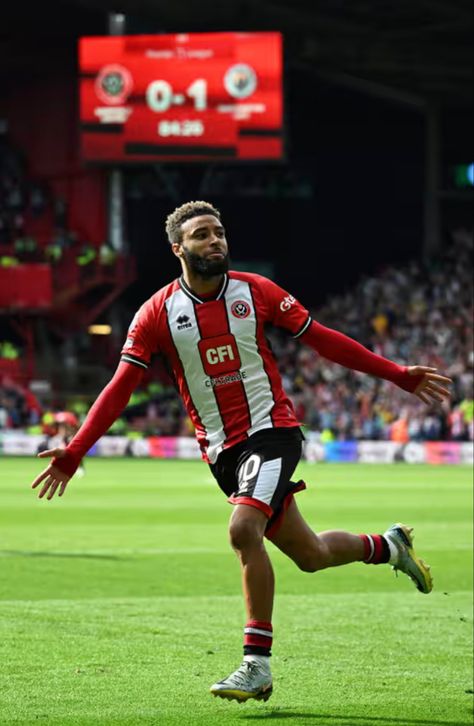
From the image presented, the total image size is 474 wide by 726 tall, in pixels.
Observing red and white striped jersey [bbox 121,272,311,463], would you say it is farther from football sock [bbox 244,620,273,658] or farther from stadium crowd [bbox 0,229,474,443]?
stadium crowd [bbox 0,229,474,443]

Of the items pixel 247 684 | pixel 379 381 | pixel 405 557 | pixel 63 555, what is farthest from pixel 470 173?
pixel 247 684

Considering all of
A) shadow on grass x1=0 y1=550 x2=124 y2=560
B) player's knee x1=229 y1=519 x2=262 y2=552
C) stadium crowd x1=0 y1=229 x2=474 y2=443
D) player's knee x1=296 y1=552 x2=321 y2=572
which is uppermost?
player's knee x1=229 y1=519 x2=262 y2=552

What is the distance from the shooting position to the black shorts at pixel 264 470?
8.02m

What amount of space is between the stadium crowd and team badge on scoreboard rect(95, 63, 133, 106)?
10363 mm

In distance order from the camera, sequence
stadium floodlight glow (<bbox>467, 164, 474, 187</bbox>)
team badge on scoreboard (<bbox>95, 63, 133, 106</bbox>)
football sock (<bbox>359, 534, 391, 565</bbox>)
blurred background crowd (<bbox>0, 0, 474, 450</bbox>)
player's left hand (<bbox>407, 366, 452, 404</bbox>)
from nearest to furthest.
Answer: player's left hand (<bbox>407, 366, 452, 404</bbox>), football sock (<bbox>359, 534, 391, 565</bbox>), team badge on scoreboard (<bbox>95, 63, 133, 106</bbox>), blurred background crowd (<bbox>0, 0, 474, 450</bbox>), stadium floodlight glow (<bbox>467, 164, 474, 187</bbox>)

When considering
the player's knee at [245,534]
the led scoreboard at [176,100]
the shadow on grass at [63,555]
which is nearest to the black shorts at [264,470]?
the player's knee at [245,534]

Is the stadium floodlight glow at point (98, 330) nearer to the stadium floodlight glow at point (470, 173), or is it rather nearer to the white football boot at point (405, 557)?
the stadium floodlight glow at point (470, 173)

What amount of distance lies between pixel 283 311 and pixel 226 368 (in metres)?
0.48

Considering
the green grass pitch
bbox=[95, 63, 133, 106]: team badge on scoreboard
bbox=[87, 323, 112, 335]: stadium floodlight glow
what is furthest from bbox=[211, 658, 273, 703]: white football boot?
bbox=[87, 323, 112, 335]: stadium floodlight glow

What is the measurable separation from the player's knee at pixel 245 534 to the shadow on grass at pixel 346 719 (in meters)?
0.93

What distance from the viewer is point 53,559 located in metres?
16.5

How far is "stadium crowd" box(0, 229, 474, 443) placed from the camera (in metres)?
44.2

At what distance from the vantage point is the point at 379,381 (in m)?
47.5

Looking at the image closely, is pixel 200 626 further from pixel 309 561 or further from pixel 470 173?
pixel 470 173
